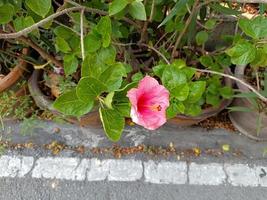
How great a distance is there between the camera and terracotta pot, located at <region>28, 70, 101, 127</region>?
172 cm

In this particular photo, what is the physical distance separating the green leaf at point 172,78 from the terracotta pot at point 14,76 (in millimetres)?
895

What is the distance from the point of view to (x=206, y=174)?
1757 mm

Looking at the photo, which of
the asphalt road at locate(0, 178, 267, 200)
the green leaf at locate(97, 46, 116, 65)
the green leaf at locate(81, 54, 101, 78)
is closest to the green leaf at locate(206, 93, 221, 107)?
the asphalt road at locate(0, 178, 267, 200)

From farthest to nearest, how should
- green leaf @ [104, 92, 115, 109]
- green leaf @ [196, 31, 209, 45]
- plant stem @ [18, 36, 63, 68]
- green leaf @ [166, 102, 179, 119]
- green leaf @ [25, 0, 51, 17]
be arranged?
green leaf @ [196, 31, 209, 45] < plant stem @ [18, 36, 63, 68] < green leaf @ [166, 102, 179, 119] < green leaf @ [25, 0, 51, 17] < green leaf @ [104, 92, 115, 109]

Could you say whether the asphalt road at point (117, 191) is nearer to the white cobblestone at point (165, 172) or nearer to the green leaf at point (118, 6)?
the white cobblestone at point (165, 172)

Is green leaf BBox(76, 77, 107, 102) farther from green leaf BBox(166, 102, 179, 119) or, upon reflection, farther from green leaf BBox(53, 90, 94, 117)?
green leaf BBox(166, 102, 179, 119)

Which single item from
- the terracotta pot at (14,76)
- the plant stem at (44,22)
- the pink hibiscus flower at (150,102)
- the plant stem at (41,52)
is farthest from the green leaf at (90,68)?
the terracotta pot at (14,76)

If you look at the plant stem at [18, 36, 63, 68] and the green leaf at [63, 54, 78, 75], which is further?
the plant stem at [18, 36, 63, 68]

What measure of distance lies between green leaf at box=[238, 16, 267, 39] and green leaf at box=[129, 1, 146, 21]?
34 centimetres

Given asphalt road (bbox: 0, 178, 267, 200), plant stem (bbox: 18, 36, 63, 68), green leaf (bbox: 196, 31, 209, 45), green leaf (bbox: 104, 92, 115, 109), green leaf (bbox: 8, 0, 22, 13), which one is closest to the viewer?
green leaf (bbox: 104, 92, 115, 109)

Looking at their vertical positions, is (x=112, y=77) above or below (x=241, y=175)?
above

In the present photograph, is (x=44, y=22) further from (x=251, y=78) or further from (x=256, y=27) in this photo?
(x=251, y=78)

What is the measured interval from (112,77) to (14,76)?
3.20 ft

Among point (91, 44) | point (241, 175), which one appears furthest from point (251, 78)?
point (91, 44)
